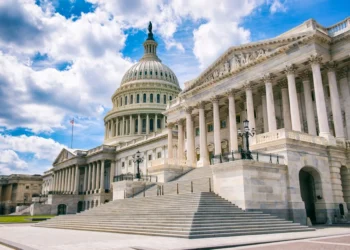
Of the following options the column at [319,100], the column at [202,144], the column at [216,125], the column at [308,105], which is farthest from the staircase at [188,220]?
the column at [202,144]

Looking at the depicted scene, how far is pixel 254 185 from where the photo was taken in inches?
1013

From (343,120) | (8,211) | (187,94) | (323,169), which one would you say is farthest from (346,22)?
(8,211)

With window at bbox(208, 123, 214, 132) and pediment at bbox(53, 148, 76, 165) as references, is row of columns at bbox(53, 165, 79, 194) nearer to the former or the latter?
pediment at bbox(53, 148, 76, 165)

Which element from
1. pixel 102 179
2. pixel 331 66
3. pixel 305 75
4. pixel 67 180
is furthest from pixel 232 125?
pixel 67 180

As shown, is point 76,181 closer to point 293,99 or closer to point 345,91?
point 293,99

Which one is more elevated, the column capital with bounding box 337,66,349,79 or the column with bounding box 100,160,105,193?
the column capital with bounding box 337,66,349,79

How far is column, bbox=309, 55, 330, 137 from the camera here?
33625mm

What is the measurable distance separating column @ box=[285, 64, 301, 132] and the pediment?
265 feet

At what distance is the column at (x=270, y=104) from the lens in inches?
1489

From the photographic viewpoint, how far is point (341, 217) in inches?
1199

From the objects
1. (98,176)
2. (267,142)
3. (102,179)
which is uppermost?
(98,176)

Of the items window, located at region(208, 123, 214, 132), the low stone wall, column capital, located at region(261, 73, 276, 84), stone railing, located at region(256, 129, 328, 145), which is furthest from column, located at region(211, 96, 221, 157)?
the low stone wall

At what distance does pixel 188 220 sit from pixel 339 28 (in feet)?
92.7

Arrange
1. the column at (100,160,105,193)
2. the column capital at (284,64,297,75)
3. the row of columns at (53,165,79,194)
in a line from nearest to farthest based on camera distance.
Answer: the column capital at (284,64,297,75) < the column at (100,160,105,193) < the row of columns at (53,165,79,194)
